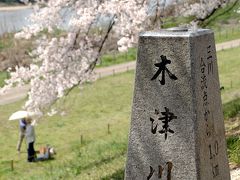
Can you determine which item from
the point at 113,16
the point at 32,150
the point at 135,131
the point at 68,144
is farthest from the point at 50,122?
the point at 135,131

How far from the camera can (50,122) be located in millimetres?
21531

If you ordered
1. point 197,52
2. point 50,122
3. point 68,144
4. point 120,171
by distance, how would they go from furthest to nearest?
point 50,122 < point 68,144 < point 120,171 < point 197,52

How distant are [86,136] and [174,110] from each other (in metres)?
13.0

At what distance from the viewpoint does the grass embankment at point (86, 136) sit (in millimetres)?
12445

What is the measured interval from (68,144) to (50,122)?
4.15m

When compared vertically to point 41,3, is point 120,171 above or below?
below

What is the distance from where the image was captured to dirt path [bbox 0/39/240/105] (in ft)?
93.3

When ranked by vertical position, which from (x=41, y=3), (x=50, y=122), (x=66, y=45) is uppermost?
(x=41, y=3)

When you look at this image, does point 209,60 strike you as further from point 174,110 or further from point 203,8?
point 203,8

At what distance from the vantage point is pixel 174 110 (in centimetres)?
551

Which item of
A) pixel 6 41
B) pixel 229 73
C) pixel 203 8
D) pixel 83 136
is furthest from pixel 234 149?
pixel 6 41

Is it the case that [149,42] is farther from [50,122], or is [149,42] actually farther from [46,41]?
[50,122]

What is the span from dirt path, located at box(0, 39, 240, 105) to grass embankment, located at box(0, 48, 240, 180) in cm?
190

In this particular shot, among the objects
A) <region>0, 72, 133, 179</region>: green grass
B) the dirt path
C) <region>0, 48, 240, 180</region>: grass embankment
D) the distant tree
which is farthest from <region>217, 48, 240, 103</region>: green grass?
the distant tree
